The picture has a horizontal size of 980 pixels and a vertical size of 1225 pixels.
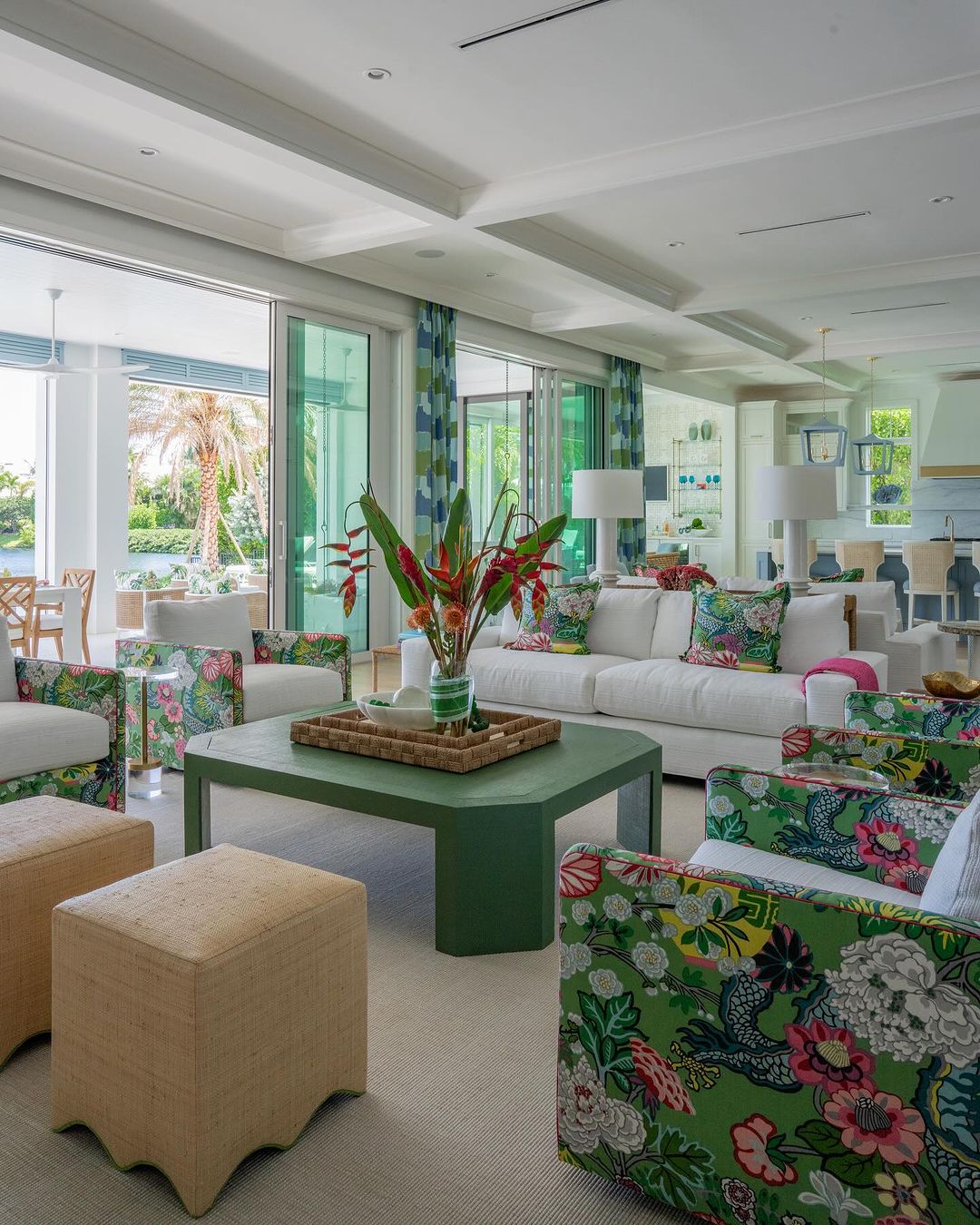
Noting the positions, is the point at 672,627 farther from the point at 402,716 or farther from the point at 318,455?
the point at 318,455

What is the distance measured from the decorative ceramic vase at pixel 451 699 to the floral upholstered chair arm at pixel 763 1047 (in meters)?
1.47

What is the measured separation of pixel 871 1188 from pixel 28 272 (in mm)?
7293

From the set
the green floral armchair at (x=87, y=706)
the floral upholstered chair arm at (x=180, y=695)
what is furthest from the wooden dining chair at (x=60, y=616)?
the green floral armchair at (x=87, y=706)

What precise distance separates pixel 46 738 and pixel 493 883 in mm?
1548

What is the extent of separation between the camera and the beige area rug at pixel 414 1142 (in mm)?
1627

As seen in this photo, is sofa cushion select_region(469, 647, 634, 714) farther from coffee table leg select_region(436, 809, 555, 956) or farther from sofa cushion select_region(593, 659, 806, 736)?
coffee table leg select_region(436, 809, 555, 956)

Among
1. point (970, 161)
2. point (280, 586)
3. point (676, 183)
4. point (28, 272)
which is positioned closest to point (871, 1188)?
point (676, 183)

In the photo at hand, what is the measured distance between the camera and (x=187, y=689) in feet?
13.3

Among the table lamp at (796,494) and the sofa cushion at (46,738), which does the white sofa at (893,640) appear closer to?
the table lamp at (796,494)

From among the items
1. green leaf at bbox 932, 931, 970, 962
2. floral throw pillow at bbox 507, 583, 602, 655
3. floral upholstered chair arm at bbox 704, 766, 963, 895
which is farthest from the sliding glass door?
green leaf at bbox 932, 931, 970, 962

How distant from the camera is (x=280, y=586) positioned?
260 inches

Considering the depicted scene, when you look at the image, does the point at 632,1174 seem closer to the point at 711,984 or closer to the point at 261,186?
the point at 711,984

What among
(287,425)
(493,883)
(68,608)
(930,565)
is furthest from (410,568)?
(930,565)

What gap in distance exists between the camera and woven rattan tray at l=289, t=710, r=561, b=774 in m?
2.90
